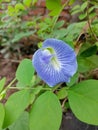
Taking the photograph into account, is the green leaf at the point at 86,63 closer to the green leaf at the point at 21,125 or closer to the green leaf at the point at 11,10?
the green leaf at the point at 21,125

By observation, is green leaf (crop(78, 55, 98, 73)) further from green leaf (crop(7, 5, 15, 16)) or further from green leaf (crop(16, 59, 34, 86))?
A: green leaf (crop(7, 5, 15, 16))

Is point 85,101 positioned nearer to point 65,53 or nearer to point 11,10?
point 65,53

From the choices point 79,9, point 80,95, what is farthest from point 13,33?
point 80,95

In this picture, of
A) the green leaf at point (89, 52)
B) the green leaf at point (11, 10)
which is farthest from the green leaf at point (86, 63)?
the green leaf at point (11, 10)

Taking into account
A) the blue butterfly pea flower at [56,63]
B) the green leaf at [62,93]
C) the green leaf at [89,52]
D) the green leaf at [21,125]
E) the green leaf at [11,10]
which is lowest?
the green leaf at [21,125]

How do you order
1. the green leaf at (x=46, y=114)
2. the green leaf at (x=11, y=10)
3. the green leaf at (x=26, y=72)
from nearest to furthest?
1. the green leaf at (x=46, y=114)
2. the green leaf at (x=26, y=72)
3. the green leaf at (x=11, y=10)

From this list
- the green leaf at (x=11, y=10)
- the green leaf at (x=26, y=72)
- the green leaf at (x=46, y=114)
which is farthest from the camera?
the green leaf at (x=11, y=10)
